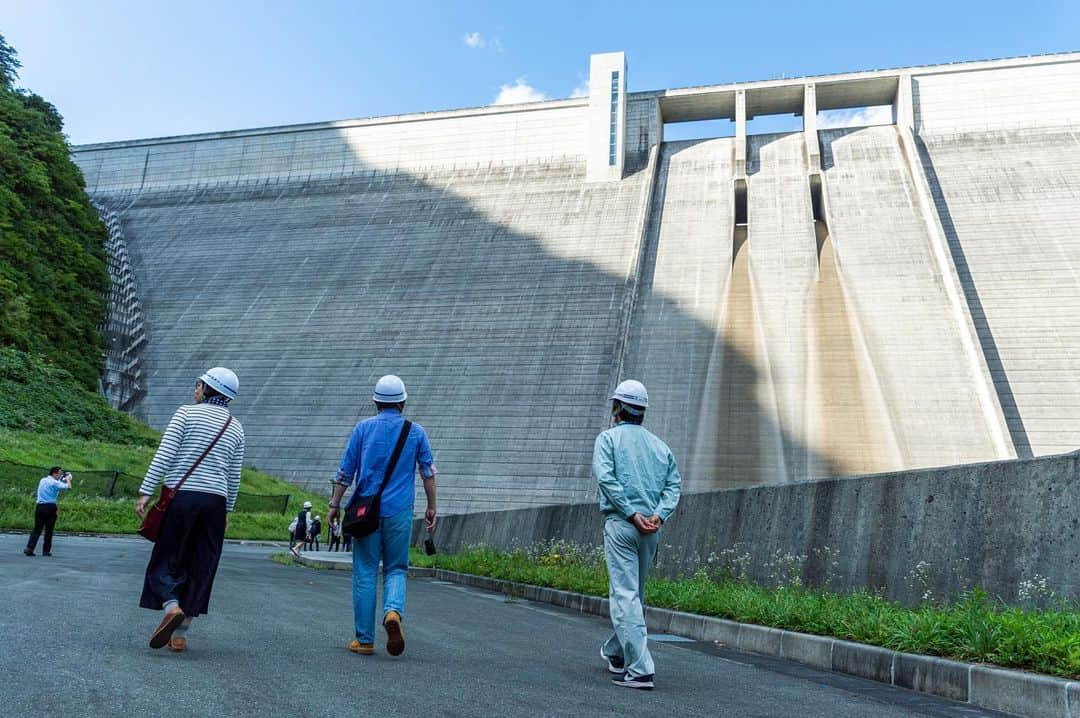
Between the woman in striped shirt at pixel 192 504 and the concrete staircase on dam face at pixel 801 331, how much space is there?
1884 cm

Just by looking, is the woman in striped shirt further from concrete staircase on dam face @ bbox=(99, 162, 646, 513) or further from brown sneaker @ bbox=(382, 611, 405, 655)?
concrete staircase on dam face @ bbox=(99, 162, 646, 513)

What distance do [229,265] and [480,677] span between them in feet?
120

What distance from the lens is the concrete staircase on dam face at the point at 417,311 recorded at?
2697 cm

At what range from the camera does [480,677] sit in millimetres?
4504

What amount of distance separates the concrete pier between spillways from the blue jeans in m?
3.65

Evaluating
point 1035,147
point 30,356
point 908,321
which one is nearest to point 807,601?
point 908,321

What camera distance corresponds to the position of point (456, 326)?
31.4 metres

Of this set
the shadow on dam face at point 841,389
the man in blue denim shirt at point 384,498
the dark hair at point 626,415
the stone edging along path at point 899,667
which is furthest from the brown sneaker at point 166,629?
the shadow on dam face at point 841,389

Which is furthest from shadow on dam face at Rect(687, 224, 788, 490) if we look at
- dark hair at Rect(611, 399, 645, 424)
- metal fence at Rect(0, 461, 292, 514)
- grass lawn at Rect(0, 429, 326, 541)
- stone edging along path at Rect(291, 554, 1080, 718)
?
dark hair at Rect(611, 399, 645, 424)

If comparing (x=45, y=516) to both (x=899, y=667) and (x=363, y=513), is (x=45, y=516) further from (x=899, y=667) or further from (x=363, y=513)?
(x=899, y=667)

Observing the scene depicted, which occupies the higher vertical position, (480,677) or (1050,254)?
(1050,254)

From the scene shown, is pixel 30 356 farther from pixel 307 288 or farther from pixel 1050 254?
pixel 1050 254

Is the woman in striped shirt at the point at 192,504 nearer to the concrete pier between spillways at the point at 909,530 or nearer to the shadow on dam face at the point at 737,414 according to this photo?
the concrete pier between spillways at the point at 909,530

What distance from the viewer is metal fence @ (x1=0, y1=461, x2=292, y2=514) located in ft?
62.4
